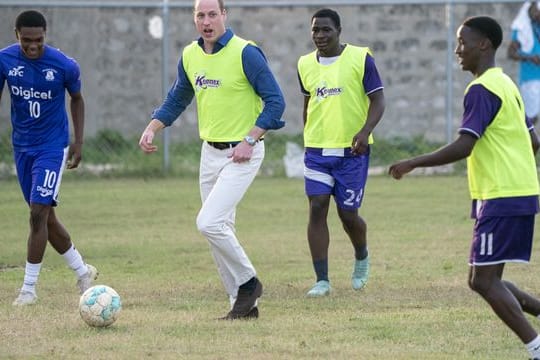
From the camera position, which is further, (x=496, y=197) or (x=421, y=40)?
(x=421, y=40)

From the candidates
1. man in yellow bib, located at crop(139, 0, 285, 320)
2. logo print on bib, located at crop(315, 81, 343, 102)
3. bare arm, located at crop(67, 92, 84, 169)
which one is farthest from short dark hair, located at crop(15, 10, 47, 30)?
logo print on bib, located at crop(315, 81, 343, 102)

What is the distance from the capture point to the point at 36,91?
9086 millimetres

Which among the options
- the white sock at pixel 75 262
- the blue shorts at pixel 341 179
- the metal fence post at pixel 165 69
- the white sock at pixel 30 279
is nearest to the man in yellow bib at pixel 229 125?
the blue shorts at pixel 341 179

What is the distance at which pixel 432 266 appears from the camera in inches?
420

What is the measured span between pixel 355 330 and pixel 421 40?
12831 millimetres

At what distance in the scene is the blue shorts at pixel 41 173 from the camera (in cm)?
889

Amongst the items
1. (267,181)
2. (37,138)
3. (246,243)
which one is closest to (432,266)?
(246,243)

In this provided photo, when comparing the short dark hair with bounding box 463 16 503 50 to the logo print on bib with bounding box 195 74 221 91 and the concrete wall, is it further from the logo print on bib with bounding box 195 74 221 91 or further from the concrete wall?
the concrete wall

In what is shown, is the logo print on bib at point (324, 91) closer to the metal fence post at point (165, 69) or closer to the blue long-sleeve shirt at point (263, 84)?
the blue long-sleeve shirt at point (263, 84)

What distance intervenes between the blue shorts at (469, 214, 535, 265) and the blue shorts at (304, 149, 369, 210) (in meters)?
2.98

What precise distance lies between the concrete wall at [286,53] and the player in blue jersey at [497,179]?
1298cm

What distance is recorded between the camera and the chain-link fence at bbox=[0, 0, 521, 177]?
62.0 feet

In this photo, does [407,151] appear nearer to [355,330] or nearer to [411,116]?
[411,116]

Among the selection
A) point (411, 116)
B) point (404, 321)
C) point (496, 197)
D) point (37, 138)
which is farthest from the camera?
point (411, 116)
